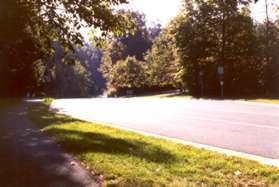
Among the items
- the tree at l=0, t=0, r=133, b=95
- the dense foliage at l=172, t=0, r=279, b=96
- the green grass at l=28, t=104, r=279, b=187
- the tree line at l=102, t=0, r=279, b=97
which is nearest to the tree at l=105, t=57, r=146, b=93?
the tree line at l=102, t=0, r=279, b=97

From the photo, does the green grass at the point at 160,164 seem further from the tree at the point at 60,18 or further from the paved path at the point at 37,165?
the tree at the point at 60,18

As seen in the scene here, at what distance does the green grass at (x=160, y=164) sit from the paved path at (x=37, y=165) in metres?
0.35

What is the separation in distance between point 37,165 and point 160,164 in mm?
2422

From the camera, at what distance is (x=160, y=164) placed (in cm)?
857

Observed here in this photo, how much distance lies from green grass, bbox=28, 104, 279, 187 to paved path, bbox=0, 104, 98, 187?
35 centimetres

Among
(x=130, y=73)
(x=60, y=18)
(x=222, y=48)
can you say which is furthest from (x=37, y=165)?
(x=130, y=73)

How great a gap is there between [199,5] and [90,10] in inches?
1528

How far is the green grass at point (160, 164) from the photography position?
7250 mm

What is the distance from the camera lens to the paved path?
292 inches

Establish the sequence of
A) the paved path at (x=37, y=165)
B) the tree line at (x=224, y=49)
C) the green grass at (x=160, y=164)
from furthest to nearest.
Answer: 1. the tree line at (x=224, y=49)
2. the paved path at (x=37, y=165)
3. the green grass at (x=160, y=164)

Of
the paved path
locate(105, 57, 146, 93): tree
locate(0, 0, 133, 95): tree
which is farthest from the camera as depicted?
locate(105, 57, 146, 93): tree

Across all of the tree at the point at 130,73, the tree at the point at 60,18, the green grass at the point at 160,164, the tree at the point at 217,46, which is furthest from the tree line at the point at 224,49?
the green grass at the point at 160,164

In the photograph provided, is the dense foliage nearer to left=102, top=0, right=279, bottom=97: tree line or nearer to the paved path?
left=102, top=0, right=279, bottom=97: tree line

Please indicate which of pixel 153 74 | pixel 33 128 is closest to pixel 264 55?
pixel 153 74
